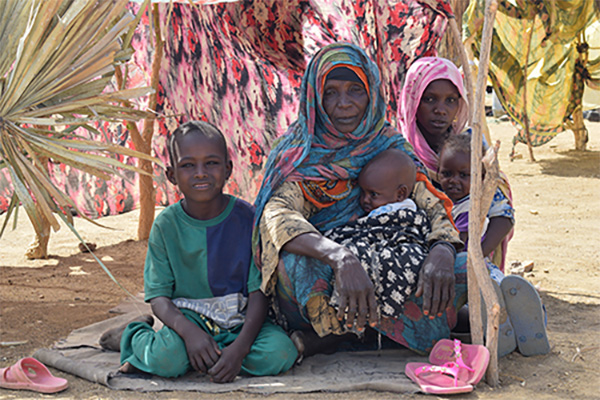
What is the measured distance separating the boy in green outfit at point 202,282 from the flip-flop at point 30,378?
0.26 m

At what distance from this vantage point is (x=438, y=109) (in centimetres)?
326

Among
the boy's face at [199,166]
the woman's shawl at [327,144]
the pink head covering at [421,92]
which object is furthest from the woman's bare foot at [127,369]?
the pink head covering at [421,92]

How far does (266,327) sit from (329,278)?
352mm

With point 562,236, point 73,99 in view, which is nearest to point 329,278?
point 73,99

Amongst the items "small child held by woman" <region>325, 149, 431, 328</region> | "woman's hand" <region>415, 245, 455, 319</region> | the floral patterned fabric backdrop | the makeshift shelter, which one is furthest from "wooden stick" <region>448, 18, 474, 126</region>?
the makeshift shelter

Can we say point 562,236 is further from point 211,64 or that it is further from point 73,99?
point 73,99

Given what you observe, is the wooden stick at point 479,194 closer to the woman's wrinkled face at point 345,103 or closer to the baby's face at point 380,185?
the baby's face at point 380,185

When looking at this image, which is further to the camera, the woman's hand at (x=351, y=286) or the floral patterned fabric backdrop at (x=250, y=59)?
the floral patterned fabric backdrop at (x=250, y=59)

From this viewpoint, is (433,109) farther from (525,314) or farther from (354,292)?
(354,292)

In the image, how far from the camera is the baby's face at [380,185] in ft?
8.77

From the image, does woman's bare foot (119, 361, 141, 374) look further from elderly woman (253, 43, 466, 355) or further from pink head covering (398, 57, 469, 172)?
pink head covering (398, 57, 469, 172)

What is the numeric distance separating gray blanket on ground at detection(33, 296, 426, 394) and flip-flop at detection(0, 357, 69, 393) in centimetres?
13

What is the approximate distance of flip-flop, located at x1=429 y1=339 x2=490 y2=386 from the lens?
228 cm

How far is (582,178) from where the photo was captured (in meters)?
7.53
